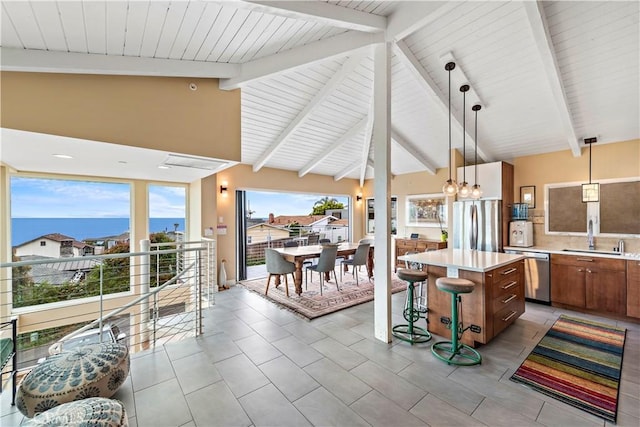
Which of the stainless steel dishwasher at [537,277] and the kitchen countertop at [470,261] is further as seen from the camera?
the stainless steel dishwasher at [537,277]

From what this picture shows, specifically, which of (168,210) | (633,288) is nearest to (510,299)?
(633,288)

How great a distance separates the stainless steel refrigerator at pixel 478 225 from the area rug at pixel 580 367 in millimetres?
1664

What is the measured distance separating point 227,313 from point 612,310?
17.8 ft

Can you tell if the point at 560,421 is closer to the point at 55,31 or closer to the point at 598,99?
the point at 598,99

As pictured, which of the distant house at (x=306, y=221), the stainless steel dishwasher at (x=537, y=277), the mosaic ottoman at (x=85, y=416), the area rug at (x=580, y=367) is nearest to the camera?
the mosaic ottoman at (x=85, y=416)

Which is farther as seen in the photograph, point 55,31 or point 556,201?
point 556,201

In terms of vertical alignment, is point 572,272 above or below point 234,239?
below

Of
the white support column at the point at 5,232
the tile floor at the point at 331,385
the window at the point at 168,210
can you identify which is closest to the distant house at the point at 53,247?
the white support column at the point at 5,232

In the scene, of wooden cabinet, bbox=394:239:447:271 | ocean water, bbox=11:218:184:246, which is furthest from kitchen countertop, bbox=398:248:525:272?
ocean water, bbox=11:218:184:246

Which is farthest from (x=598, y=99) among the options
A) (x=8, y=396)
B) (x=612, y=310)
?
(x=8, y=396)

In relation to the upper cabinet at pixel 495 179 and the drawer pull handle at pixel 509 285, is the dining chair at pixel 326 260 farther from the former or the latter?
the upper cabinet at pixel 495 179

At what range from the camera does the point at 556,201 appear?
464cm

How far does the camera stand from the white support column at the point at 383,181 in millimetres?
2852

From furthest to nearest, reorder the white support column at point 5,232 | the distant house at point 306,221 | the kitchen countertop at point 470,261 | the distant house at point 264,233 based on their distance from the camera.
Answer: the distant house at point 306,221 → the distant house at point 264,233 → the white support column at point 5,232 → the kitchen countertop at point 470,261
